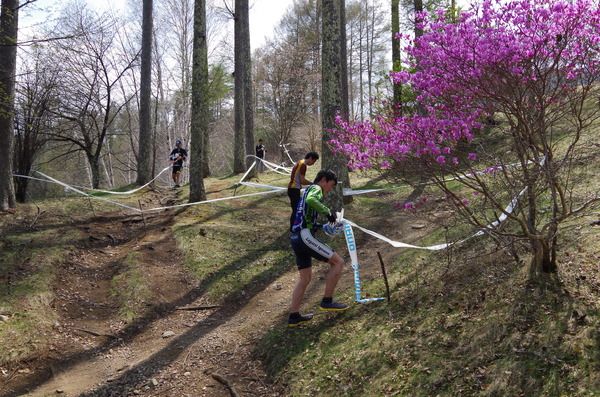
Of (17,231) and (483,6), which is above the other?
(483,6)

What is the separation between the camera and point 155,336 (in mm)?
5562

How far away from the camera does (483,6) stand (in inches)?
161

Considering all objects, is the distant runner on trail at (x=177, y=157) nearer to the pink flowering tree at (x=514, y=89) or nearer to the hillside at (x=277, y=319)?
the hillside at (x=277, y=319)

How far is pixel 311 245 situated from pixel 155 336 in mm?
2679

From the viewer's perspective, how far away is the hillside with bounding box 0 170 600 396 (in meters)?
3.47

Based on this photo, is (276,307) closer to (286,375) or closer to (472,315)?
(286,375)

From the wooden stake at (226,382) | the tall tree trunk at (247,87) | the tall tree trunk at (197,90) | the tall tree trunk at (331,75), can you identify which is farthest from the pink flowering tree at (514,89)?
the tall tree trunk at (247,87)

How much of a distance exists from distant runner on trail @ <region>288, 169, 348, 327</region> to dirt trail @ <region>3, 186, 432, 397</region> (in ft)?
2.30

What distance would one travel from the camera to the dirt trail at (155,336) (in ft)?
14.7

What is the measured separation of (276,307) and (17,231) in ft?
20.1

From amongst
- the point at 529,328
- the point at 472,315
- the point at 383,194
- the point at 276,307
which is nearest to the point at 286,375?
the point at 276,307

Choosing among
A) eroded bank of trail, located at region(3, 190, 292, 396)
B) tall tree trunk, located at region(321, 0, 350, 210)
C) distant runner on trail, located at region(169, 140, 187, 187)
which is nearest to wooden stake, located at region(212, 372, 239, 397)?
eroded bank of trail, located at region(3, 190, 292, 396)

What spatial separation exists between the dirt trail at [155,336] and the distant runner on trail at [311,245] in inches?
27.6

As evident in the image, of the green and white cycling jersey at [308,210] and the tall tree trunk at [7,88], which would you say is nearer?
the green and white cycling jersey at [308,210]
